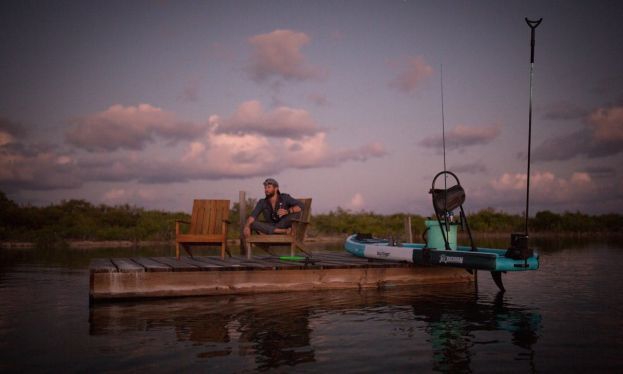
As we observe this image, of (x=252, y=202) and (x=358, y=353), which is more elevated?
(x=252, y=202)

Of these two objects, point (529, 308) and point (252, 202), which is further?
Answer: point (252, 202)

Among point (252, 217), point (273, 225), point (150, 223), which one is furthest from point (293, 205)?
point (150, 223)

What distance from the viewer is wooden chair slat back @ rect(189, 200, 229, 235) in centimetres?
1045

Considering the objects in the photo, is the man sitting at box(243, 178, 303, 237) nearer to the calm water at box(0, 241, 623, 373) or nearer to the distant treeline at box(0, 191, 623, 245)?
the calm water at box(0, 241, 623, 373)

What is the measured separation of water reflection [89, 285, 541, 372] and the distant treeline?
52.9 ft

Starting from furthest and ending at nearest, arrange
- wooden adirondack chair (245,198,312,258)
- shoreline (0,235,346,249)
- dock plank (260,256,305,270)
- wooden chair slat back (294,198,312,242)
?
shoreline (0,235,346,249) < wooden chair slat back (294,198,312,242) < wooden adirondack chair (245,198,312,258) < dock plank (260,256,305,270)

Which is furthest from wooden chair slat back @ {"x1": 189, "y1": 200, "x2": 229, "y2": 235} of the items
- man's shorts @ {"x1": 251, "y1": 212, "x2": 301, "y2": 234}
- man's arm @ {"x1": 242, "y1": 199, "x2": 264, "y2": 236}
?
man's shorts @ {"x1": 251, "y1": 212, "x2": 301, "y2": 234}

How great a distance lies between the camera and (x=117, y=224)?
97.3ft

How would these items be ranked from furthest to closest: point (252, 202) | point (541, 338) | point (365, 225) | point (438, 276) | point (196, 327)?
point (365, 225), point (252, 202), point (438, 276), point (196, 327), point (541, 338)

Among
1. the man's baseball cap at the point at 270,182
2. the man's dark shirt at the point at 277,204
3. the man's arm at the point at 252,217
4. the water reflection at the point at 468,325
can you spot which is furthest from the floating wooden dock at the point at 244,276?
the man's baseball cap at the point at 270,182

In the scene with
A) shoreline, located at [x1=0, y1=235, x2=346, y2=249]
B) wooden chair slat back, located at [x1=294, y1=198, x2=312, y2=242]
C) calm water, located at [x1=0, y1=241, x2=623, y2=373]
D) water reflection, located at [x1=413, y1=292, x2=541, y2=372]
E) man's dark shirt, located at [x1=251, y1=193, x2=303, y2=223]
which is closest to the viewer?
calm water, located at [x1=0, y1=241, x2=623, y2=373]

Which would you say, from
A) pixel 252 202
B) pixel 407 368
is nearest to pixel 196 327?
pixel 407 368

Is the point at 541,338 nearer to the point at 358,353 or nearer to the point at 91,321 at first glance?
the point at 358,353

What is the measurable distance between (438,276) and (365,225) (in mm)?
21677
